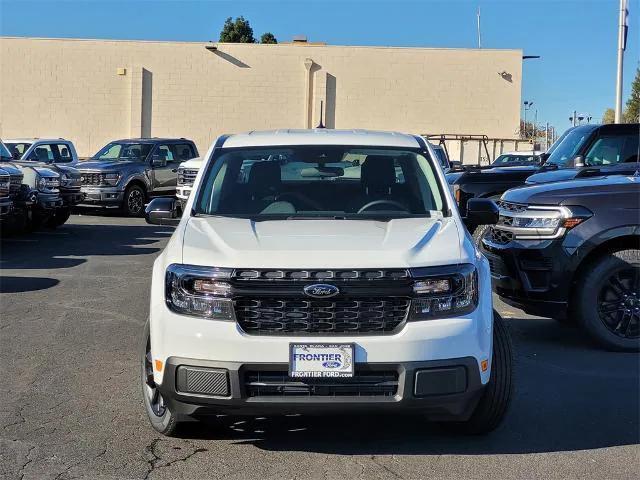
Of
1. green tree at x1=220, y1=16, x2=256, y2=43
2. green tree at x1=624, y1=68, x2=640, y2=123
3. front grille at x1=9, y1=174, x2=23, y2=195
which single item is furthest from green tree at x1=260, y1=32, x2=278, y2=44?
front grille at x1=9, y1=174, x2=23, y2=195

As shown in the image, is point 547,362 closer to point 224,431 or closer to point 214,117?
point 224,431

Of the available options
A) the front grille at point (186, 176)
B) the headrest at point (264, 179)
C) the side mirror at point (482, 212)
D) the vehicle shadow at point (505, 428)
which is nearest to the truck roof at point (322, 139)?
the headrest at point (264, 179)

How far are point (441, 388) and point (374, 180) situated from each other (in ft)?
6.28

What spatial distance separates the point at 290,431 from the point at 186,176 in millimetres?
13952

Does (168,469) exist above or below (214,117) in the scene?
below

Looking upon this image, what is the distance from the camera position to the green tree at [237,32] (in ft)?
225

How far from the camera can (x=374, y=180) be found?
5.73m

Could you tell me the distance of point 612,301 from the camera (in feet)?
22.8

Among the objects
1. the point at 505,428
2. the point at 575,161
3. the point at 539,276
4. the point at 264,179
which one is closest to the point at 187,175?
the point at 575,161

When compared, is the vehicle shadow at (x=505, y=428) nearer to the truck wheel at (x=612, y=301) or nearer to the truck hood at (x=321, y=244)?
the truck wheel at (x=612, y=301)

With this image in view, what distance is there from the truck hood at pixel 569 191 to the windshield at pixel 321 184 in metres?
1.80

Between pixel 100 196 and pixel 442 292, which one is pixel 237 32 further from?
pixel 442 292

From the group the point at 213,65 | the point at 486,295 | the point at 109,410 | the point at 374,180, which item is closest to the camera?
the point at 486,295

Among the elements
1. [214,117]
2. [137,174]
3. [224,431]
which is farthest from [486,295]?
[214,117]
